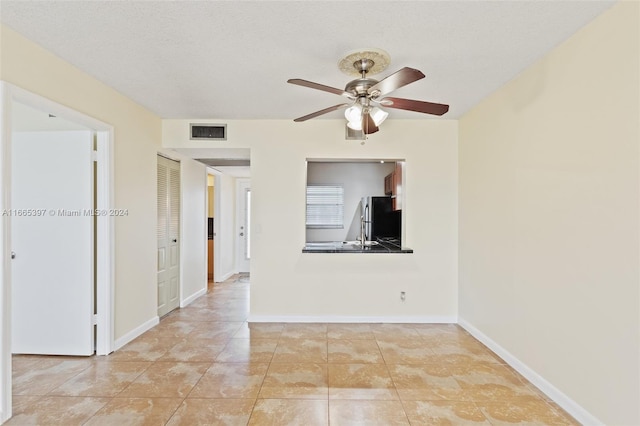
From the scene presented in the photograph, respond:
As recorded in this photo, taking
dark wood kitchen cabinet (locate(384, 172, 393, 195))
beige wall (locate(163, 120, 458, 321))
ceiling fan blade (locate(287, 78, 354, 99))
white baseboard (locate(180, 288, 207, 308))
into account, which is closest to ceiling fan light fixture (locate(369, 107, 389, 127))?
ceiling fan blade (locate(287, 78, 354, 99))

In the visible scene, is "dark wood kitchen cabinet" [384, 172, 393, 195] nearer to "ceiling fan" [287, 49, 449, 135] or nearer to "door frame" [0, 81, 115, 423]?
"ceiling fan" [287, 49, 449, 135]

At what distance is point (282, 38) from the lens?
86.6 inches

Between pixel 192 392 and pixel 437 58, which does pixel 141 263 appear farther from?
pixel 437 58

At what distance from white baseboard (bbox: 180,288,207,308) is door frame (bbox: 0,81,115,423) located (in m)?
1.61

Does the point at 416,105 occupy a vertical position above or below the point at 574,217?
above

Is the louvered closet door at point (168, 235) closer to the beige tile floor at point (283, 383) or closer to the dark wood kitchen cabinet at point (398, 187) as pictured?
the beige tile floor at point (283, 383)

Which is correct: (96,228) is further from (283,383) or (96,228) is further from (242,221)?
(242,221)

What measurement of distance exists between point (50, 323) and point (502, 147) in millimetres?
4313

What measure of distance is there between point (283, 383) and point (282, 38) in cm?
244

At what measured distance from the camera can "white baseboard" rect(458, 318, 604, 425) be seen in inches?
80.7

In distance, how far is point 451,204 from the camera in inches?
159

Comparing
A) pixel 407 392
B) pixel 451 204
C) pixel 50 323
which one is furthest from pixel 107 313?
pixel 451 204

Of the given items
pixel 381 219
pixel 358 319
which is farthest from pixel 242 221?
pixel 358 319

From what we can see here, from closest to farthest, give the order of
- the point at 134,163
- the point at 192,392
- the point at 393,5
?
the point at 393,5, the point at 192,392, the point at 134,163
